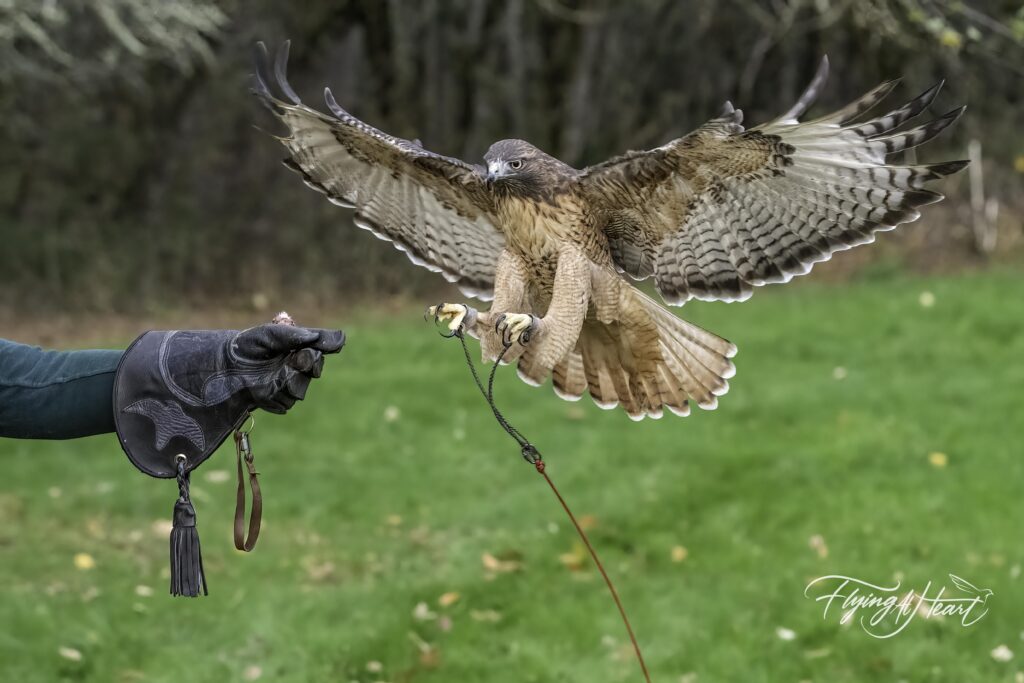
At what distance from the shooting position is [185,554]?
11.0 ft

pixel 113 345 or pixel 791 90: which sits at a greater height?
pixel 791 90

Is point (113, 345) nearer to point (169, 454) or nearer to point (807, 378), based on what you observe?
point (807, 378)

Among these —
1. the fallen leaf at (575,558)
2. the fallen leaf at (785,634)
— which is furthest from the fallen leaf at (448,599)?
the fallen leaf at (785,634)

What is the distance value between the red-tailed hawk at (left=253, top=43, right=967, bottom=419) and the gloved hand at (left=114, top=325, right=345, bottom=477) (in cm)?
47

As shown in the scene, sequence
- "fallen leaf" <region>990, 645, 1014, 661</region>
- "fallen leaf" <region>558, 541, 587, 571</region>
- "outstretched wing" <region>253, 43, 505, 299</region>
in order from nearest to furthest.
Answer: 1. "outstretched wing" <region>253, 43, 505, 299</region>
2. "fallen leaf" <region>990, 645, 1014, 661</region>
3. "fallen leaf" <region>558, 541, 587, 571</region>

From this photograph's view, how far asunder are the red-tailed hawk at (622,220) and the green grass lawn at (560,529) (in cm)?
209

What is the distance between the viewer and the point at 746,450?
7391mm

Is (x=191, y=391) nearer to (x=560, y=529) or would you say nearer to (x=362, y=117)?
(x=560, y=529)

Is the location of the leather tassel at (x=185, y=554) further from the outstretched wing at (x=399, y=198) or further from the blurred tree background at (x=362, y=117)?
the blurred tree background at (x=362, y=117)

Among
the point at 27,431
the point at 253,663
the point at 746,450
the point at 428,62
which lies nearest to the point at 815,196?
the point at 27,431

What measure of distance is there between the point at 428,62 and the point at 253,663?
7.78 metres

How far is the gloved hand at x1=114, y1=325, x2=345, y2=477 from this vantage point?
3.23 m

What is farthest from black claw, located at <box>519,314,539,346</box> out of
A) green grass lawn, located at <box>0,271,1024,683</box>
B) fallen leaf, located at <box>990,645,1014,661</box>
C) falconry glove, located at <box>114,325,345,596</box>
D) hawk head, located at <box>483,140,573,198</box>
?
fallen leaf, located at <box>990,645,1014,661</box>

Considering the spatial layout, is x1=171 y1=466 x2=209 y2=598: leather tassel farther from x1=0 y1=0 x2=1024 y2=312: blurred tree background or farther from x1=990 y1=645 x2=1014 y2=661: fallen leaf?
x1=0 y1=0 x2=1024 y2=312: blurred tree background
